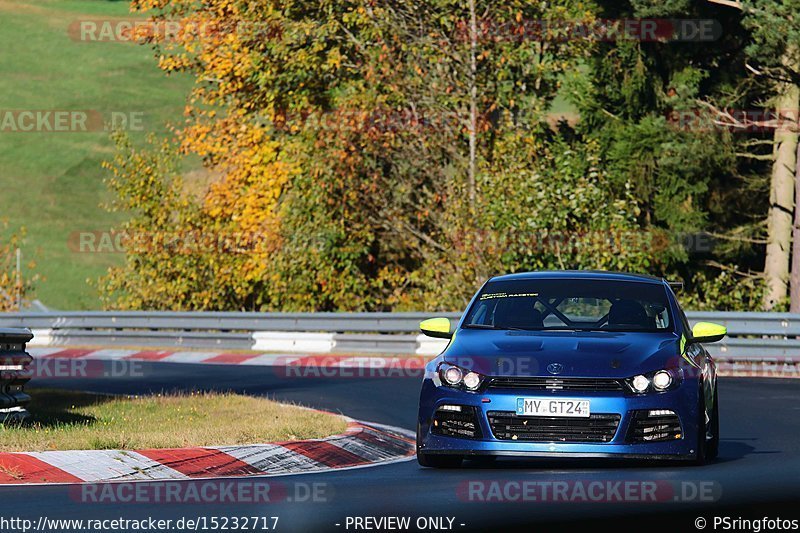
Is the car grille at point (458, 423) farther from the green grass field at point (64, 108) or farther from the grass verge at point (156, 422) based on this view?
the green grass field at point (64, 108)

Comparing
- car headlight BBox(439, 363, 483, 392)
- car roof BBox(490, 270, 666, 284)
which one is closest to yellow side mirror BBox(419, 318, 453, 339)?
car roof BBox(490, 270, 666, 284)

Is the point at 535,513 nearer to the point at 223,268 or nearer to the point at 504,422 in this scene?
the point at 504,422

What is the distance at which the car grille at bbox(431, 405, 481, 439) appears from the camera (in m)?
11.3

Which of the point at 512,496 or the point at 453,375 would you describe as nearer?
the point at 512,496

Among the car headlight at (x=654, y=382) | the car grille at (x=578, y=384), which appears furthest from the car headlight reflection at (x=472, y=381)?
the car headlight at (x=654, y=382)

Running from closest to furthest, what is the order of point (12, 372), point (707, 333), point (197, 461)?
point (707, 333) < point (197, 461) < point (12, 372)

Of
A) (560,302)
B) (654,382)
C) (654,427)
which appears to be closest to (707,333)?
(560,302)

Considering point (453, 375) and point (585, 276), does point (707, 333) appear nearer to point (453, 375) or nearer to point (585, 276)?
point (585, 276)

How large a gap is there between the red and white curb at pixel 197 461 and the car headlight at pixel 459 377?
5.51ft

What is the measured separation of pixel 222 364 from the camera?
92.7 ft

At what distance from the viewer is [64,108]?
298 feet

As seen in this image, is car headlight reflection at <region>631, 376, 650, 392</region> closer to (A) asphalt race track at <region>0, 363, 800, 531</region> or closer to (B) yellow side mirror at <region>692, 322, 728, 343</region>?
(A) asphalt race track at <region>0, 363, 800, 531</region>

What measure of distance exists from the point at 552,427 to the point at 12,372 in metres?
5.30

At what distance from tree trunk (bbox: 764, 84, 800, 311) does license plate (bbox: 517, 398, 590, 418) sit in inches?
984
